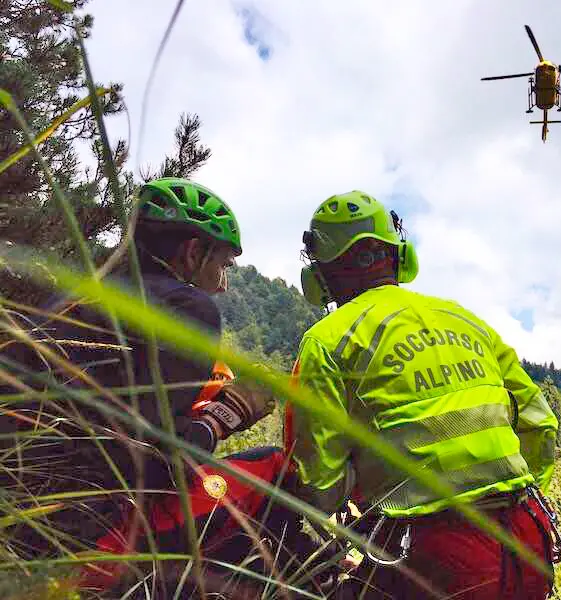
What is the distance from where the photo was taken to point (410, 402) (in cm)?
225

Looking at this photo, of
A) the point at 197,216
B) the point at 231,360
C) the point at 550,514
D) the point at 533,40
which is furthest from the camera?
the point at 533,40

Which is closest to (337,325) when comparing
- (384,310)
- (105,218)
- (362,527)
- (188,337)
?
(384,310)

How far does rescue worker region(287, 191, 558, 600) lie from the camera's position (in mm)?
2111

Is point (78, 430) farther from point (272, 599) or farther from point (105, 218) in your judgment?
point (105, 218)

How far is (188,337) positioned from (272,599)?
0.95 meters

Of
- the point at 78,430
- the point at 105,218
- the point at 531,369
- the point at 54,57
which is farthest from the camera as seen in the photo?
the point at 531,369

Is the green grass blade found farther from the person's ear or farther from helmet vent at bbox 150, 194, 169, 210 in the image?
helmet vent at bbox 150, 194, 169, 210

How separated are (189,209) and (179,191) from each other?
0.11 metres

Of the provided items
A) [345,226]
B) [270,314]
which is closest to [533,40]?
[345,226]

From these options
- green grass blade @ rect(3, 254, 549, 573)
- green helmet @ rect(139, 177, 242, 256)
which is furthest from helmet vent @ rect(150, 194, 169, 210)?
green grass blade @ rect(3, 254, 549, 573)

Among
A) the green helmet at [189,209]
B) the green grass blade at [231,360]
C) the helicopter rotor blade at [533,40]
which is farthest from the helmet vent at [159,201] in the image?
the helicopter rotor blade at [533,40]

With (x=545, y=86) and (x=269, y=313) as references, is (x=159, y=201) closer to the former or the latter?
(x=545, y=86)

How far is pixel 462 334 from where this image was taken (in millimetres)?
2455

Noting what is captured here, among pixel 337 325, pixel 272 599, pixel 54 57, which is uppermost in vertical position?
pixel 54 57
